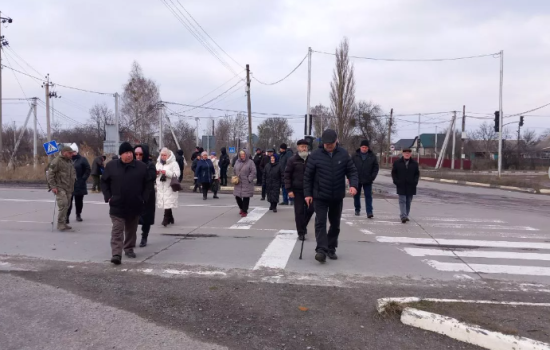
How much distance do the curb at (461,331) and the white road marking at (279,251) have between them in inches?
84.7

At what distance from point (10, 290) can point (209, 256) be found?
2.69 metres

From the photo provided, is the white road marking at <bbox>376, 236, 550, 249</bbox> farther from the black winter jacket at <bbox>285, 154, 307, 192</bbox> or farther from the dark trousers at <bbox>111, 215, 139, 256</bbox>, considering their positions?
the dark trousers at <bbox>111, 215, 139, 256</bbox>

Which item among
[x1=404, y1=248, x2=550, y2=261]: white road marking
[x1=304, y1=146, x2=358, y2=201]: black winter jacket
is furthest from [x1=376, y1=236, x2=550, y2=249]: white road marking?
[x1=304, y1=146, x2=358, y2=201]: black winter jacket

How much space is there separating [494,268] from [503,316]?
2399mm

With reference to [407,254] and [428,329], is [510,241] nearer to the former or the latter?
[407,254]

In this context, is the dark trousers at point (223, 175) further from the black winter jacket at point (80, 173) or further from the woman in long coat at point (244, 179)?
the black winter jacket at point (80, 173)

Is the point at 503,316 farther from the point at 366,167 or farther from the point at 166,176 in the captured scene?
the point at 366,167

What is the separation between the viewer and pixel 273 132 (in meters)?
79.2

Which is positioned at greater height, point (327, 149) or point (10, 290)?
point (327, 149)

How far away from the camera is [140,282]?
548 centimetres

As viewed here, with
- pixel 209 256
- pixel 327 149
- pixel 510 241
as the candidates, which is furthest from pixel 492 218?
pixel 209 256

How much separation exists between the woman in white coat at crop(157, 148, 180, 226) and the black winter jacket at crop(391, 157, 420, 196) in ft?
16.1

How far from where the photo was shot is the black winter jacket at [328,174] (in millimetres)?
6281

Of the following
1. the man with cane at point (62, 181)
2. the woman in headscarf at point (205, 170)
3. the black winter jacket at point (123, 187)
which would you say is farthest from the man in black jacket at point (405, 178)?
the man with cane at point (62, 181)
